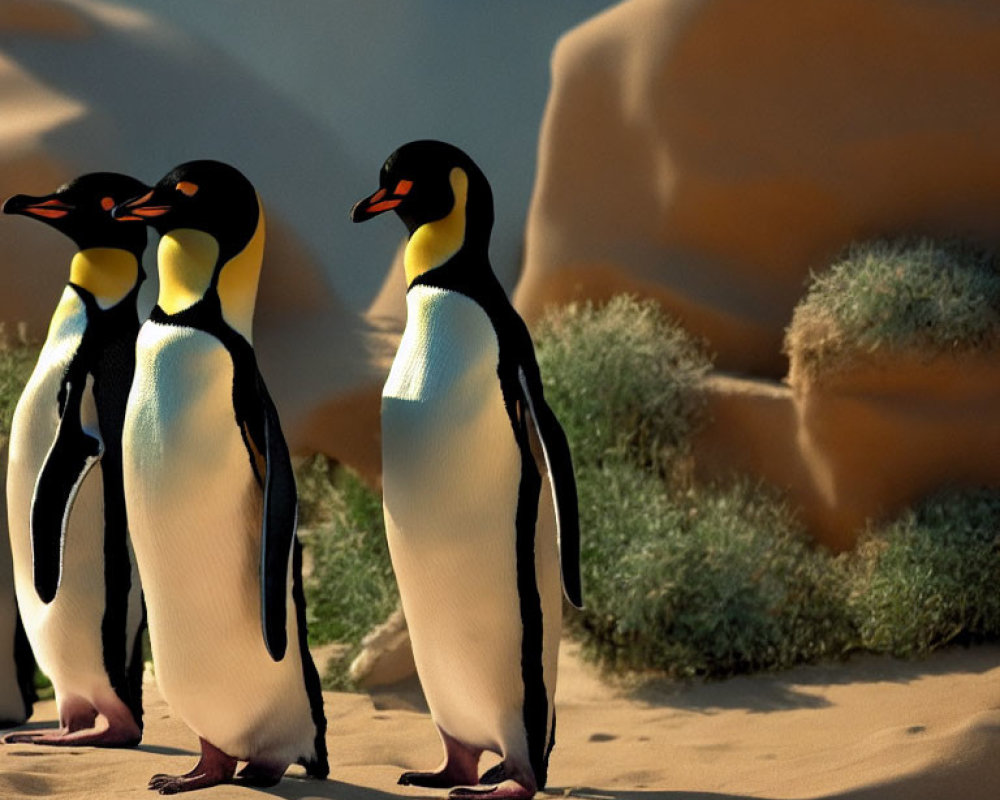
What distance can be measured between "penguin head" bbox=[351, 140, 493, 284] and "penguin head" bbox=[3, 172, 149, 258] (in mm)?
960

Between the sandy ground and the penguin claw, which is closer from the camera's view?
the penguin claw

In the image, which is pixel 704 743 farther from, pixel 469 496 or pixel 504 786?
pixel 469 496

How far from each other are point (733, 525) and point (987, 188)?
2329 mm

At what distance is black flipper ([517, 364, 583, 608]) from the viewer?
4102mm

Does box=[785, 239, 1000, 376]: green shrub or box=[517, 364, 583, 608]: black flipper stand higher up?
box=[785, 239, 1000, 376]: green shrub

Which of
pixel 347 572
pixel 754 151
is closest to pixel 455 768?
pixel 347 572


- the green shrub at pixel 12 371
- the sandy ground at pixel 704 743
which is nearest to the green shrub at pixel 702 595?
the sandy ground at pixel 704 743

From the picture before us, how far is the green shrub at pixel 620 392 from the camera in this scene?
7.79 metres

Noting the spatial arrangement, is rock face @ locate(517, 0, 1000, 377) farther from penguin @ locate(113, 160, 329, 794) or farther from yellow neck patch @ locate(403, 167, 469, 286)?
penguin @ locate(113, 160, 329, 794)

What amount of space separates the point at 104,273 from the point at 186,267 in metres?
0.81

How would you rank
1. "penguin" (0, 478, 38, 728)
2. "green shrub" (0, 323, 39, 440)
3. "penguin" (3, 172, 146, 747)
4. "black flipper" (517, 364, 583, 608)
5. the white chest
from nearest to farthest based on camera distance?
the white chest, "black flipper" (517, 364, 583, 608), "penguin" (3, 172, 146, 747), "penguin" (0, 478, 38, 728), "green shrub" (0, 323, 39, 440)

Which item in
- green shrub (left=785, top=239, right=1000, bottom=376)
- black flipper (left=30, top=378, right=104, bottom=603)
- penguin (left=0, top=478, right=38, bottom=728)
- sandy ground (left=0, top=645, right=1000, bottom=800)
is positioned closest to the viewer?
sandy ground (left=0, top=645, right=1000, bottom=800)

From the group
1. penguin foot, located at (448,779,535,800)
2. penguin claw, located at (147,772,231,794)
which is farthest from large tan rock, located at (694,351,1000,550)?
penguin claw, located at (147,772,231,794)

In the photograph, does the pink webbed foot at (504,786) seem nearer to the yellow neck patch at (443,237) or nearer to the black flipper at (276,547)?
the black flipper at (276,547)
